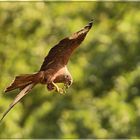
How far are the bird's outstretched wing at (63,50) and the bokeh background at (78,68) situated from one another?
1.99 meters

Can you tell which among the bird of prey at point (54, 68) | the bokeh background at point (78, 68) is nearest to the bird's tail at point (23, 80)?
the bird of prey at point (54, 68)

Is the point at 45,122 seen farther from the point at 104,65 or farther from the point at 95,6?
the point at 95,6

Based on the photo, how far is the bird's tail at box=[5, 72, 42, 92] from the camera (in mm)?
303

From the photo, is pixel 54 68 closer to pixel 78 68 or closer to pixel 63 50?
pixel 63 50

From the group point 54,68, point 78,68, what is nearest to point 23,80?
point 54,68

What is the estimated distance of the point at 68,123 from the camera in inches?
98.7

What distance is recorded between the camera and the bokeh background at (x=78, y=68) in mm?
2459

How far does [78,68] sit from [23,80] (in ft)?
7.74

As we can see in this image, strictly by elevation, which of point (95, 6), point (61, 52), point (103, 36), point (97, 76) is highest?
point (95, 6)

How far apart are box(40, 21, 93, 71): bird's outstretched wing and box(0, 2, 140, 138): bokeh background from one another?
1995 millimetres

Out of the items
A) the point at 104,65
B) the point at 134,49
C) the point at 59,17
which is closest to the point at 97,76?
the point at 104,65

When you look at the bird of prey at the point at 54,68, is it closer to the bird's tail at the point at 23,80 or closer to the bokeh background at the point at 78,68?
the bird's tail at the point at 23,80

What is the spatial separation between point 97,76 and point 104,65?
3.6 inches

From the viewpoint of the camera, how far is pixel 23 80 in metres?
0.32
